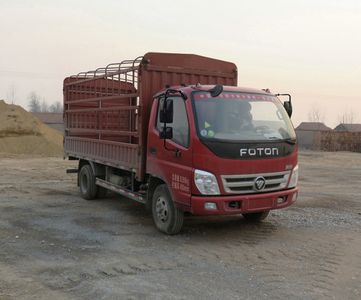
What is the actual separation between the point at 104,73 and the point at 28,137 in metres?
24.3

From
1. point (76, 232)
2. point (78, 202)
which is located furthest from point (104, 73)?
point (76, 232)

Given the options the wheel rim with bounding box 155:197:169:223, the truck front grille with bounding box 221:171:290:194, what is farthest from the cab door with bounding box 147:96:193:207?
the truck front grille with bounding box 221:171:290:194

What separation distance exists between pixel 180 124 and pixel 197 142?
553 mm

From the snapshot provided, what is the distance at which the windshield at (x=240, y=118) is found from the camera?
7203mm

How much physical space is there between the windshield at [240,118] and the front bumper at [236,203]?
0.87 meters

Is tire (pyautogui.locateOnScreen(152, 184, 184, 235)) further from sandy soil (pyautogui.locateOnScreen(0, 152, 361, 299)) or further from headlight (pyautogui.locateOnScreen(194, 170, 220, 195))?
headlight (pyautogui.locateOnScreen(194, 170, 220, 195))

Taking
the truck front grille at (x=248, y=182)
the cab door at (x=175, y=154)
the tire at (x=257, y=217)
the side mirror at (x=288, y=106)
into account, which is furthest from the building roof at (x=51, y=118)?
the truck front grille at (x=248, y=182)

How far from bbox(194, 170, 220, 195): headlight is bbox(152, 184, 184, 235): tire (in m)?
0.73

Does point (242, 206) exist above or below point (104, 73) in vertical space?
below

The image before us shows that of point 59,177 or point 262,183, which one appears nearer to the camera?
point 262,183

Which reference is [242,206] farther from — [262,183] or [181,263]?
[181,263]

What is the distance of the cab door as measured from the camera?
7.14m

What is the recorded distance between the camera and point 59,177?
16266 millimetres

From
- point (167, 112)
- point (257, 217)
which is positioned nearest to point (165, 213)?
point (167, 112)
